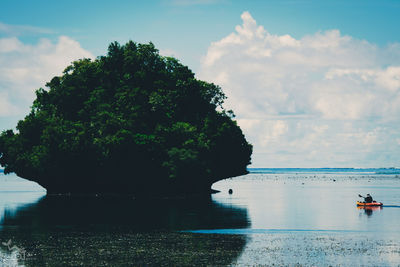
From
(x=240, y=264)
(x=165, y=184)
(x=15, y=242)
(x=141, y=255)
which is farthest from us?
(x=165, y=184)

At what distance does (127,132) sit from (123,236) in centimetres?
4850

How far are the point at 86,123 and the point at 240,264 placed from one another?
70378mm

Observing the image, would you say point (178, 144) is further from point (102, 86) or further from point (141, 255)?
point (141, 255)

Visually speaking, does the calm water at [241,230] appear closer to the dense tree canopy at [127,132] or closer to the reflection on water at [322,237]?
the reflection on water at [322,237]

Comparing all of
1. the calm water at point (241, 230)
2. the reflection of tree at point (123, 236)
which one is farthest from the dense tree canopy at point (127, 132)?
the reflection of tree at point (123, 236)

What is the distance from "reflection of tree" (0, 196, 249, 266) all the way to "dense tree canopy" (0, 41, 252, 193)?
74.8 feet

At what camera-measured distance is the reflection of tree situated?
1339 inches

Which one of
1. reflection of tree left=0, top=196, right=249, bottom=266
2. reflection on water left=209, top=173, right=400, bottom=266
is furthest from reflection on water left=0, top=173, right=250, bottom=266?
reflection on water left=209, top=173, right=400, bottom=266

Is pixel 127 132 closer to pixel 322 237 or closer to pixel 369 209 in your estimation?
pixel 369 209

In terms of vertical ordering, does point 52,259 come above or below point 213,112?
below

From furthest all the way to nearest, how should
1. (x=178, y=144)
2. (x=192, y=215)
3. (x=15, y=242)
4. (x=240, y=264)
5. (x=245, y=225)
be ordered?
(x=178, y=144) → (x=192, y=215) → (x=245, y=225) → (x=15, y=242) → (x=240, y=264)

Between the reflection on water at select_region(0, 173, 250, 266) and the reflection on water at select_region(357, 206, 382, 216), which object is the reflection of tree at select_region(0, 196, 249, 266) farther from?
the reflection on water at select_region(357, 206, 382, 216)

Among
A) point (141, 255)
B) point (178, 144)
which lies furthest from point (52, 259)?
point (178, 144)

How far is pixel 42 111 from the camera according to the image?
104m
